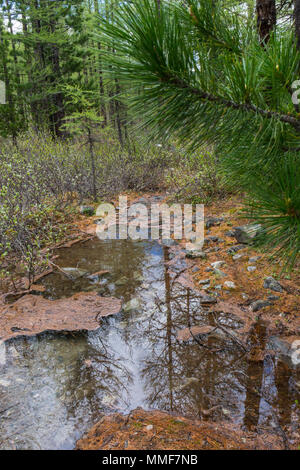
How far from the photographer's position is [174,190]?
7020mm

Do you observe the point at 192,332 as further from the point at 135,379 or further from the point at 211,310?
the point at 135,379

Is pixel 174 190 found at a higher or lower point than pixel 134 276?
higher

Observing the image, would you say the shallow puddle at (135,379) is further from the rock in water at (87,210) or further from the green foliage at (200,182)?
the rock in water at (87,210)

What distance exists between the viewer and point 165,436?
1.76 meters

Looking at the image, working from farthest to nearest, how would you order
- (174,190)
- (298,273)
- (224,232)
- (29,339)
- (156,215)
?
(174,190)
(156,215)
(224,232)
(298,273)
(29,339)

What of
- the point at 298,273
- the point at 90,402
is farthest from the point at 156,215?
the point at 90,402

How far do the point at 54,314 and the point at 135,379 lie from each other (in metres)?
1.24

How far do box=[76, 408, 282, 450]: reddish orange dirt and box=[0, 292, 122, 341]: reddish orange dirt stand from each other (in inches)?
43.0

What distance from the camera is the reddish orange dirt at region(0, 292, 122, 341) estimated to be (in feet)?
9.32

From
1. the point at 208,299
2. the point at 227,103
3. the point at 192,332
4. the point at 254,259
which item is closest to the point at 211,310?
the point at 208,299
